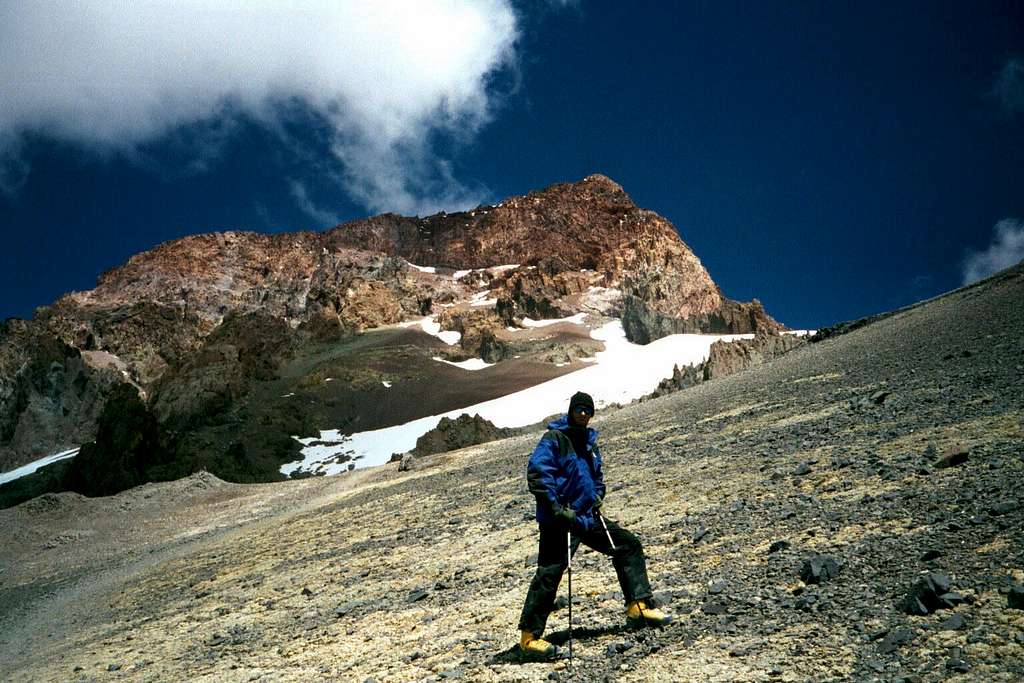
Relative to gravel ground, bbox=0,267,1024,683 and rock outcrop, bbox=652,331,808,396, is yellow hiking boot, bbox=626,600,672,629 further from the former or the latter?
rock outcrop, bbox=652,331,808,396

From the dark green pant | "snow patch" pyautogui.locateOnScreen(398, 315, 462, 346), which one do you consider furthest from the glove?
"snow patch" pyautogui.locateOnScreen(398, 315, 462, 346)

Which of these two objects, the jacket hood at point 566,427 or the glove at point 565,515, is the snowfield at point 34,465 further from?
the glove at point 565,515

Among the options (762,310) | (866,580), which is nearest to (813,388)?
(866,580)

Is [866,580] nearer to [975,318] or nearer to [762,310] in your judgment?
[975,318]

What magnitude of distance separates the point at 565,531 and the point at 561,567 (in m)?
0.33

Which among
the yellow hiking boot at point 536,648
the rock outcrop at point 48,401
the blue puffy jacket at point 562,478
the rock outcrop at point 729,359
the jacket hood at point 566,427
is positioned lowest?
the yellow hiking boot at point 536,648

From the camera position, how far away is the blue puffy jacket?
5883 mm

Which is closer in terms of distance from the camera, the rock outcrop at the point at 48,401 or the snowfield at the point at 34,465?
the snowfield at the point at 34,465

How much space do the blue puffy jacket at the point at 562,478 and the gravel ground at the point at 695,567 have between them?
1.16 metres

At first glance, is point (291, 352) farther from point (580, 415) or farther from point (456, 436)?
point (580, 415)

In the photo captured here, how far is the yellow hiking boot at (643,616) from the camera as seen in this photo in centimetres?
570

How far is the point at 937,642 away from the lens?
432cm

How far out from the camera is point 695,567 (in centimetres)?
703

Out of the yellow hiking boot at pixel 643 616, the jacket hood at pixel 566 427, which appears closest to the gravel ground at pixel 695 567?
the yellow hiking boot at pixel 643 616
